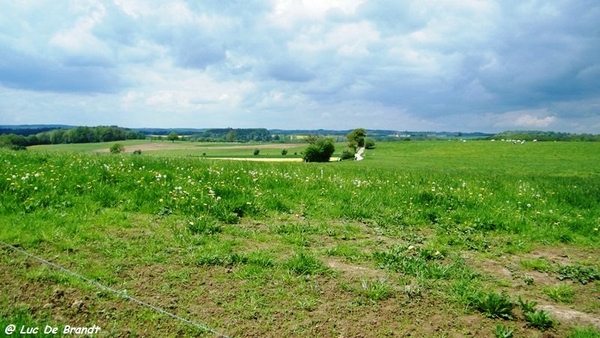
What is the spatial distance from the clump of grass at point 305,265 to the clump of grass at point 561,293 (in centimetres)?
296

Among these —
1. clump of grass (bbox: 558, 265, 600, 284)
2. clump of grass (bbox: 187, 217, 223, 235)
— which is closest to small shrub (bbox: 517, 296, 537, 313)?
clump of grass (bbox: 558, 265, 600, 284)

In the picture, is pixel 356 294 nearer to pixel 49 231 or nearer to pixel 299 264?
pixel 299 264

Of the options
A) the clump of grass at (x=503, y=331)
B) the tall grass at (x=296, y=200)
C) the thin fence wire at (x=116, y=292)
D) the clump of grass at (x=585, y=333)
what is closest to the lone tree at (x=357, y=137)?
the tall grass at (x=296, y=200)

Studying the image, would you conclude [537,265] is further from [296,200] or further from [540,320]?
[296,200]

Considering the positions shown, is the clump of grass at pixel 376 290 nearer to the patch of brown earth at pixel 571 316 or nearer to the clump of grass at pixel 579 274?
the patch of brown earth at pixel 571 316

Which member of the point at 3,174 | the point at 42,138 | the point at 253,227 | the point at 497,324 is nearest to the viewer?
the point at 497,324

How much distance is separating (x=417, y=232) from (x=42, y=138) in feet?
378

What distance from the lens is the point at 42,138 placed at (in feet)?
324

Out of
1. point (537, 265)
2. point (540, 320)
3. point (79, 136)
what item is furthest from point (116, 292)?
point (79, 136)

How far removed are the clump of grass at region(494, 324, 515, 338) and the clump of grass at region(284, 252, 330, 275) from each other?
216cm

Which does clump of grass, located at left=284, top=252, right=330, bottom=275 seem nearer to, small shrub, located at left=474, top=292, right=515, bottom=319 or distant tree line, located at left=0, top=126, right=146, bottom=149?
small shrub, located at left=474, top=292, right=515, bottom=319

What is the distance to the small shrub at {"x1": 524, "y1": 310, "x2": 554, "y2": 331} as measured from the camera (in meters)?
4.16

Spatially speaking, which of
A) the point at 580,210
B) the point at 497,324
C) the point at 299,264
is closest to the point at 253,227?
the point at 299,264

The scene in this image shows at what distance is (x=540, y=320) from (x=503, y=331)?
1.89 ft
